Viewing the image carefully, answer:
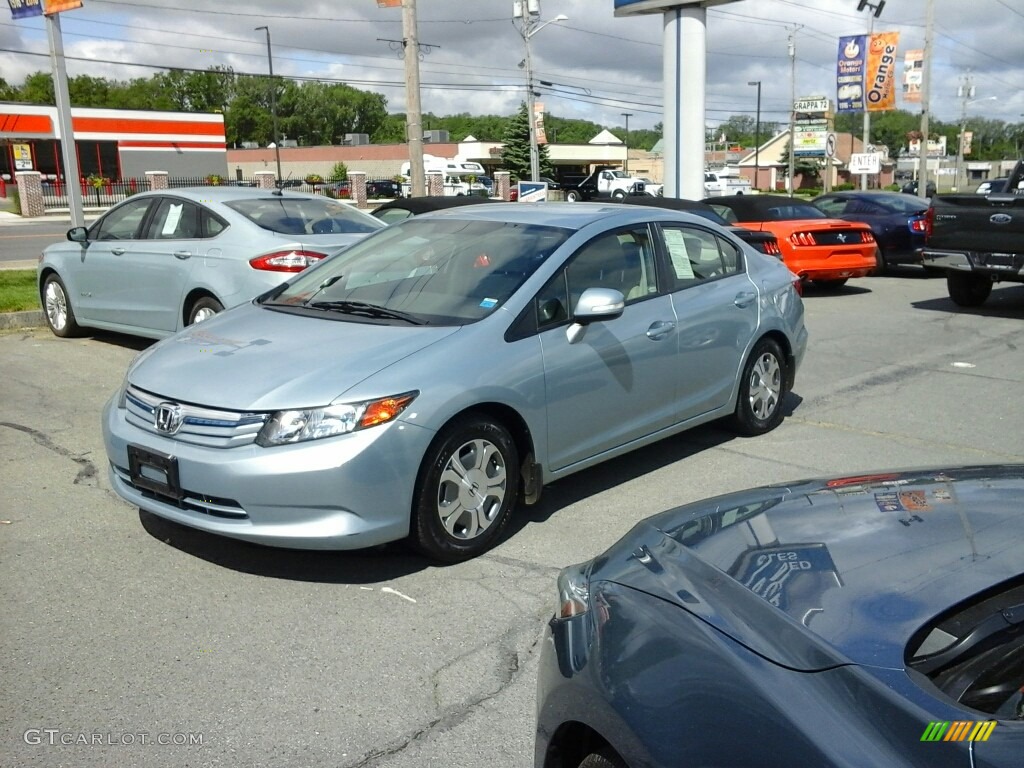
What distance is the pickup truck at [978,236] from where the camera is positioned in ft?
38.8

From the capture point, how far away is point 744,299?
6.49 m

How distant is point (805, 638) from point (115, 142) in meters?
63.7

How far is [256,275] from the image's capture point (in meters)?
8.27

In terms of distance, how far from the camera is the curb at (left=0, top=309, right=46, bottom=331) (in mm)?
10836

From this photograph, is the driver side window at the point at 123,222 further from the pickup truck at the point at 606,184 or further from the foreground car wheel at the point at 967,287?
the pickup truck at the point at 606,184

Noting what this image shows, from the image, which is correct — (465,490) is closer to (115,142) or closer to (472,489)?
(472,489)

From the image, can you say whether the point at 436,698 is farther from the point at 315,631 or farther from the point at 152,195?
the point at 152,195

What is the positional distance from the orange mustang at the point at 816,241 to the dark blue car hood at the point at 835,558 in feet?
39.6

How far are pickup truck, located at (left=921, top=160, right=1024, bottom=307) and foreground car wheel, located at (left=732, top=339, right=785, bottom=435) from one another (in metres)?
6.50

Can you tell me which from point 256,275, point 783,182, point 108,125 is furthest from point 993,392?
point 783,182

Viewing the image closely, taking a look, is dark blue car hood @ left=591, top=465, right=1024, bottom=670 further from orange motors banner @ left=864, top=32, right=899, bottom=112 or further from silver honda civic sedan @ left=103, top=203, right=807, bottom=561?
orange motors banner @ left=864, top=32, right=899, bottom=112

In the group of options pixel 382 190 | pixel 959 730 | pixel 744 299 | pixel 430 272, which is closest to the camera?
pixel 959 730

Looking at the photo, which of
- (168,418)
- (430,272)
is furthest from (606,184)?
(168,418)

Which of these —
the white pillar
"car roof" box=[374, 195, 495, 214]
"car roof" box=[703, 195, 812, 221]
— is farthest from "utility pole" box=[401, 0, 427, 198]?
"car roof" box=[703, 195, 812, 221]
